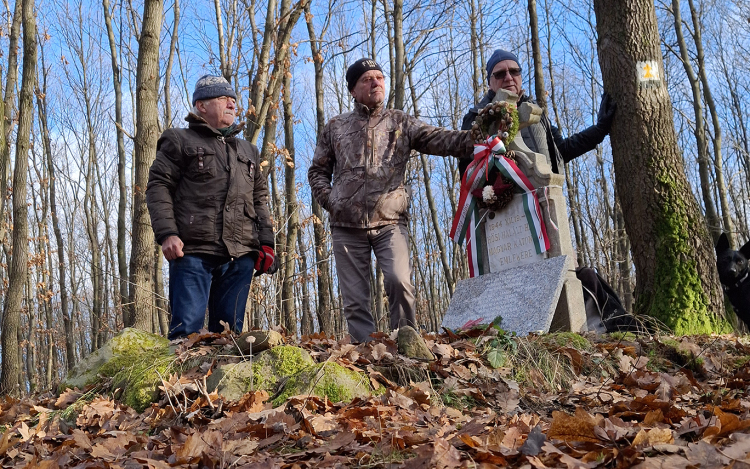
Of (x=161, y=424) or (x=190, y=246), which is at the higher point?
(x=190, y=246)

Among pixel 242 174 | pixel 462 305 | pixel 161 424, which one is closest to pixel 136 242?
pixel 242 174

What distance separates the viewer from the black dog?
231 inches

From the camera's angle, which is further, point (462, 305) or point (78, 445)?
point (462, 305)

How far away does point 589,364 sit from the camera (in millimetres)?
3871

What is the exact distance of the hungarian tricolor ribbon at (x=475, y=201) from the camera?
5.29 meters

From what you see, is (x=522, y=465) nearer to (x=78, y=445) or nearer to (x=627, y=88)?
(x=78, y=445)

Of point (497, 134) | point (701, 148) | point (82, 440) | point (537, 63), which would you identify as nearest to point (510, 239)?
point (497, 134)

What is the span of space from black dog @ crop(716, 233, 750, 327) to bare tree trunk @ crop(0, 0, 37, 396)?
9.66m

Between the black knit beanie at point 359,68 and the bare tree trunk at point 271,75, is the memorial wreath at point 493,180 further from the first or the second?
the bare tree trunk at point 271,75

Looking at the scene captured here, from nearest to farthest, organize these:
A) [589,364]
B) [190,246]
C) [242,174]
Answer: [589,364] → [190,246] → [242,174]

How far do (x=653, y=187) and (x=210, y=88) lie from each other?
159 inches

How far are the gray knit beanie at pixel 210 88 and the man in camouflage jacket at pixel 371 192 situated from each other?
101 centimetres

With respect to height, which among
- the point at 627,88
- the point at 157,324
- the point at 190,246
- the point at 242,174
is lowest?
the point at 157,324

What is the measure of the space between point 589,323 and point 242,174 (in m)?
3.27
